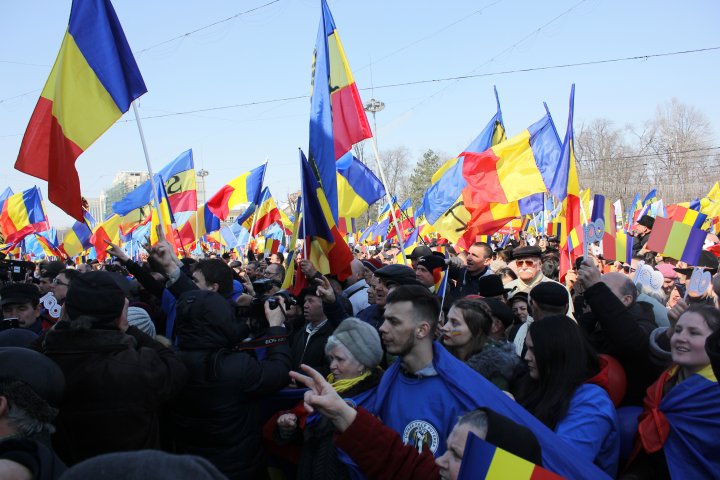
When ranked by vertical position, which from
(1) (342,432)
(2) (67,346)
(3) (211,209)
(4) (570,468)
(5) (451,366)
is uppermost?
(2) (67,346)

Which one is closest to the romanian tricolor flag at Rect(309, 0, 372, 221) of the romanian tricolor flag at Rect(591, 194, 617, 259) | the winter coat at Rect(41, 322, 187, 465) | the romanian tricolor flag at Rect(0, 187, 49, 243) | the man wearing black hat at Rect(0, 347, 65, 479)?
the romanian tricolor flag at Rect(591, 194, 617, 259)

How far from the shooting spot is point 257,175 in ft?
47.1

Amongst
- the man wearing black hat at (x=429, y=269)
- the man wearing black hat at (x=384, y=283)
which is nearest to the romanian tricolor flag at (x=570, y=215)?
the man wearing black hat at (x=429, y=269)

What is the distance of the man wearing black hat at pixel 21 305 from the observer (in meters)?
5.64

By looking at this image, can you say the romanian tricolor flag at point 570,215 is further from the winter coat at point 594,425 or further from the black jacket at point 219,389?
the black jacket at point 219,389

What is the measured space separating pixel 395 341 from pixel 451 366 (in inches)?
12.5

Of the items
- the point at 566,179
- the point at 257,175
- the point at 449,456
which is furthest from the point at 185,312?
the point at 257,175

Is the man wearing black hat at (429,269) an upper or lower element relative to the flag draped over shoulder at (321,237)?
lower

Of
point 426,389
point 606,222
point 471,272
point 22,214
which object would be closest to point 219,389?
point 426,389

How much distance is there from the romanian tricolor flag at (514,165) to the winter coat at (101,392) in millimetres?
6829

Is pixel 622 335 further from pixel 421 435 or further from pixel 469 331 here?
pixel 421 435

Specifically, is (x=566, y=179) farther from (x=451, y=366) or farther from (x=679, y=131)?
(x=679, y=131)

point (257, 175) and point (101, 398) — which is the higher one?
point (101, 398)

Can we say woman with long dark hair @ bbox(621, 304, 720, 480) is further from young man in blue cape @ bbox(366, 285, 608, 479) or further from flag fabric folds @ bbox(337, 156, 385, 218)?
flag fabric folds @ bbox(337, 156, 385, 218)
